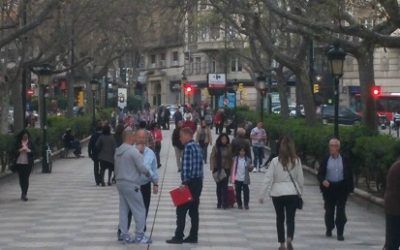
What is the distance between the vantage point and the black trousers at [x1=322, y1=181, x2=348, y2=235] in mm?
16891

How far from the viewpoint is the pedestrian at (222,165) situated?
21.7m

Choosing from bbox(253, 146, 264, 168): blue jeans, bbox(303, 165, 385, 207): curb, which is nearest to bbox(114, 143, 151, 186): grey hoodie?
bbox(303, 165, 385, 207): curb

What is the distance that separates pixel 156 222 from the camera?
1927 centimetres

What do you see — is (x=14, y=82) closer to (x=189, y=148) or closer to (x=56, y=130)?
(x=56, y=130)

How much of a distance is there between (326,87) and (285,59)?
37.6 metres

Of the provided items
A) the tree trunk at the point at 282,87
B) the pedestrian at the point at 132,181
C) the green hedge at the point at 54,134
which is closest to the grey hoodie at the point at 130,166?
the pedestrian at the point at 132,181

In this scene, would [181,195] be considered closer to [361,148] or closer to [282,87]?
[361,148]

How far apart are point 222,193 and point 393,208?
9702 millimetres

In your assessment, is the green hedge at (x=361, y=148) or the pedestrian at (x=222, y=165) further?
the pedestrian at (x=222, y=165)

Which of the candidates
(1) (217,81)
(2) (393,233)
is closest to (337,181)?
(2) (393,233)

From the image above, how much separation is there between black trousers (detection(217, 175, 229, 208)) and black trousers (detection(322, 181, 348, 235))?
15.8ft

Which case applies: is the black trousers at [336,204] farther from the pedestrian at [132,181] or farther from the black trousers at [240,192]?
the black trousers at [240,192]

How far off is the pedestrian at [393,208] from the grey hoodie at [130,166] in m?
4.44

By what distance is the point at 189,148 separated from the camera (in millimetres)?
16156
